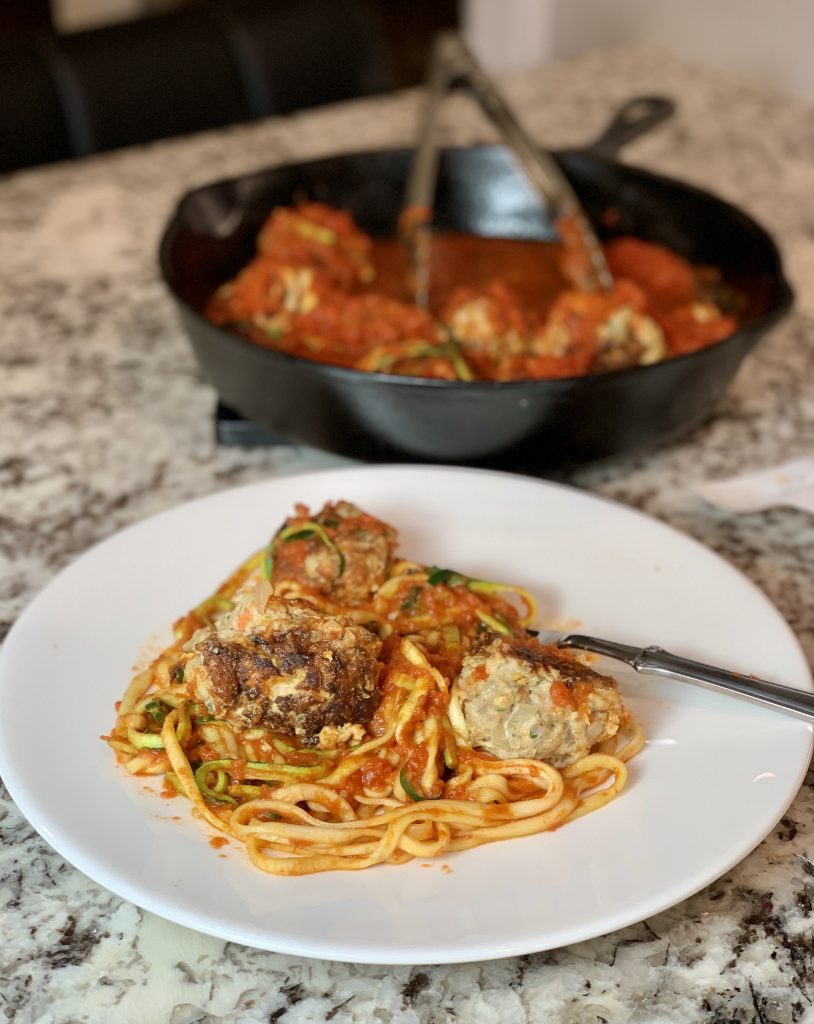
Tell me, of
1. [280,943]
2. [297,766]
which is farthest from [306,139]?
[280,943]

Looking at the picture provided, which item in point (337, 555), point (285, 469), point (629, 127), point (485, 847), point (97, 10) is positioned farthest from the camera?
point (97, 10)

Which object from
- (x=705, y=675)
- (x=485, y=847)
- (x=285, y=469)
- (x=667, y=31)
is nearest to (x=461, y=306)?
(x=285, y=469)

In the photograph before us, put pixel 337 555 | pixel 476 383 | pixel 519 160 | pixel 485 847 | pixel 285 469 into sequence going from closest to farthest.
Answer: pixel 485 847 → pixel 337 555 → pixel 476 383 → pixel 285 469 → pixel 519 160

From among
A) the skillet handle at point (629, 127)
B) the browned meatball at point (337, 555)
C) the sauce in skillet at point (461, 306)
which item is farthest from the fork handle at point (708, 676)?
the skillet handle at point (629, 127)

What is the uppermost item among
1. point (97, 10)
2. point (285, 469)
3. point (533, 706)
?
point (533, 706)

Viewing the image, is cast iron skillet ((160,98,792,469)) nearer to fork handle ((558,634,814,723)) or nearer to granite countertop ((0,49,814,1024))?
granite countertop ((0,49,814,1024))

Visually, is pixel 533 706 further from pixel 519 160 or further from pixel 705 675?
pixel 519 160
